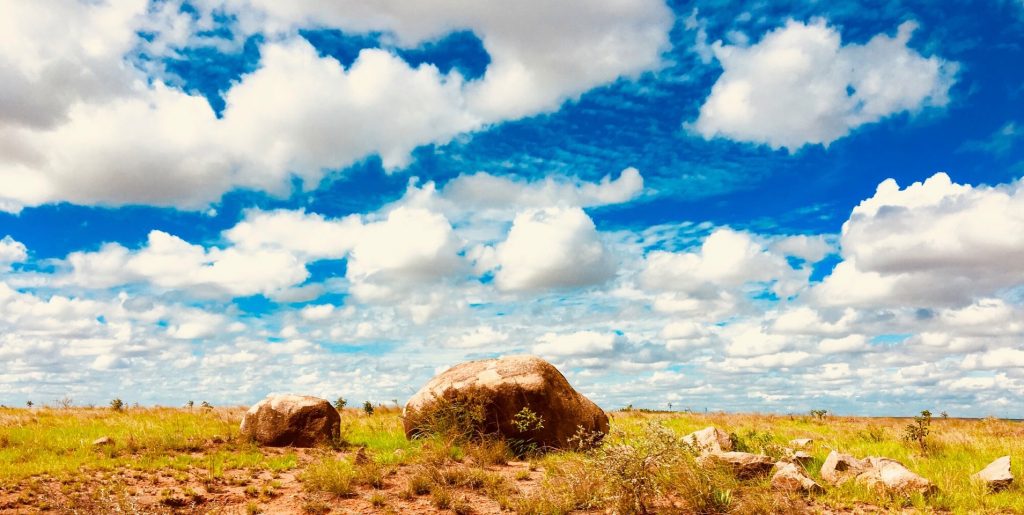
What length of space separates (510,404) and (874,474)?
24.7ft

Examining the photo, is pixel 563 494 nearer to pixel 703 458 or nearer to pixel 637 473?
pixel 637 473

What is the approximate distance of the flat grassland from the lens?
396 inches

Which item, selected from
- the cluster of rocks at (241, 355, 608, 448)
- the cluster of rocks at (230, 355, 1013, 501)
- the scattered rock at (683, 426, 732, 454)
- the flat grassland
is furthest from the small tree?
the cluster of rocks at (241, 355, 608, 448)

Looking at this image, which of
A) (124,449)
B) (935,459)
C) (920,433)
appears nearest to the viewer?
(935,459)

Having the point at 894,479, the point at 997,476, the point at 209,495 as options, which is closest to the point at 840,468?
the point at 894,479

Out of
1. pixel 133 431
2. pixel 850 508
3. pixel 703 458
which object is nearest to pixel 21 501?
pixel 133 431

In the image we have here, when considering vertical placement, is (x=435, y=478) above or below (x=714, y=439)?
below

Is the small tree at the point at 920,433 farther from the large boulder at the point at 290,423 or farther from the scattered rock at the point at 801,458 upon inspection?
the large boulder at the point at 290,423

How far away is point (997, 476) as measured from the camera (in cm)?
1098

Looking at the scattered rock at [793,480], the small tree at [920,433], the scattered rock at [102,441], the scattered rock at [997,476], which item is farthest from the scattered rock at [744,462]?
the scattered rock at [102,441]

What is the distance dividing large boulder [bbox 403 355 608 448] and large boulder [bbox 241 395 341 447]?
239cm

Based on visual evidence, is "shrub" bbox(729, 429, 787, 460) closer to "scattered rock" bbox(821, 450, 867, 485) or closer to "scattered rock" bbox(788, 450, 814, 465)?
"scattered rock" bbox(788, 450, 814, 465)

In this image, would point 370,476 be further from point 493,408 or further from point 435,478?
point 493,408

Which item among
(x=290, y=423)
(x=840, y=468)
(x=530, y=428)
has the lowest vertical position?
(x=840, y=468)
